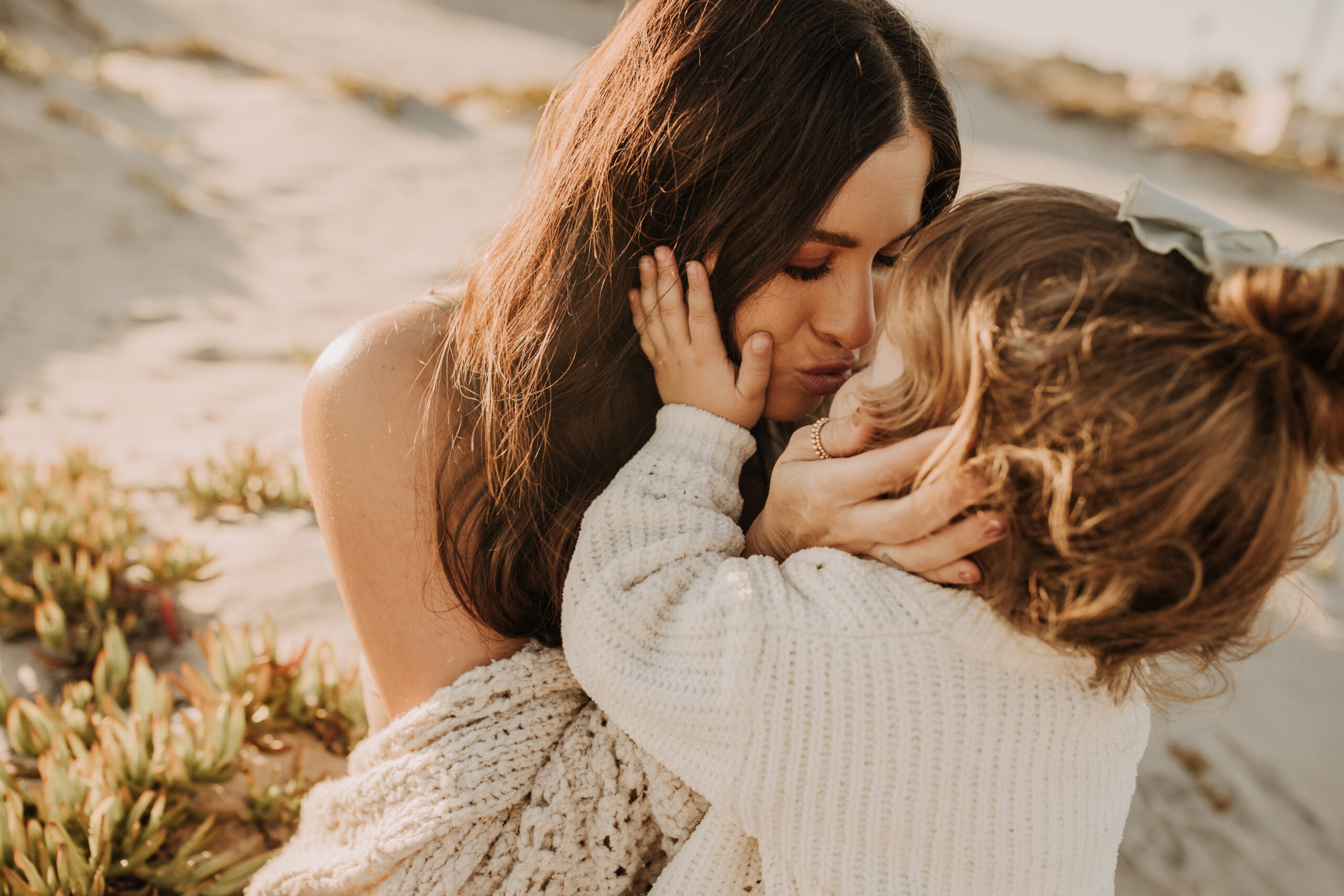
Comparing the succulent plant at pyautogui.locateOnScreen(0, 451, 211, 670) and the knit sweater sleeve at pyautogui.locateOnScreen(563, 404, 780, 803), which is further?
the succulent plant at pyautogui.locateOnScreen(0, 451, 211, 670)

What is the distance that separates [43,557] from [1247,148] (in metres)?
25.8

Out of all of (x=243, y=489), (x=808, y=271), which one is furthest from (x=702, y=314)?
(x=243, y=489)

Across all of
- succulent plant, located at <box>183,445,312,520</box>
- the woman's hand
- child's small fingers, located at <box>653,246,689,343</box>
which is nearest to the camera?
the woman's hand

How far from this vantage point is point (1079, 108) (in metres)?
19.7

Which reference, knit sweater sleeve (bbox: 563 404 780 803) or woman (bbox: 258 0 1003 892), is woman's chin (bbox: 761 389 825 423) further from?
knit sweater sleeve (bbox: 563 404 780 803)

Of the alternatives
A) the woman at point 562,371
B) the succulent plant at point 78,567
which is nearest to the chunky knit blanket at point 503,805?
the woman at point 562,371

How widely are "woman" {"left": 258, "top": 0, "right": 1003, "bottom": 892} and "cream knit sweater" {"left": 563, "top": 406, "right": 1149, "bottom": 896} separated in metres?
0.23

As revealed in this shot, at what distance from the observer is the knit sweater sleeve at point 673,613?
1.30 meters

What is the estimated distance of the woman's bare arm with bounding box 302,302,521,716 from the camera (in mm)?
1693

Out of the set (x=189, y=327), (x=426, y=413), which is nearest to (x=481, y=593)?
(x=426, y=413)

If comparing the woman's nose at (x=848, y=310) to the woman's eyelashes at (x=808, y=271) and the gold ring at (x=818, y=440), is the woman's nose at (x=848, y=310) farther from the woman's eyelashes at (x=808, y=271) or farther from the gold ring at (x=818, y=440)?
the gold ring at (x=818, y=440)

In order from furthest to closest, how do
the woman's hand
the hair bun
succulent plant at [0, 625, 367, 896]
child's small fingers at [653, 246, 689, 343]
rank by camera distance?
succulent plant at [0, 625, 367, 896], child's small fingers at [653, 246, 689, 343], the woman's hand, the hair bun

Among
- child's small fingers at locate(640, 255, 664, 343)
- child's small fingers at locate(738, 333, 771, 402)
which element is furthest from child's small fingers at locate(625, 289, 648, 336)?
child's small fingers at locate(738, 333, 771, 402)

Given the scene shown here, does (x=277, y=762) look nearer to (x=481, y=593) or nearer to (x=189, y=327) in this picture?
(x=481, y=593)
